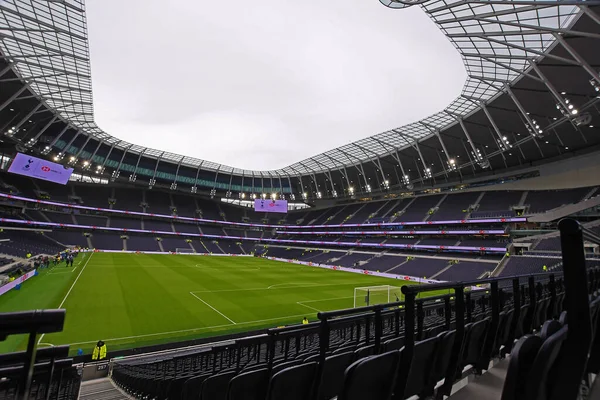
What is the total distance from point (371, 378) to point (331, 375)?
2.71 feet

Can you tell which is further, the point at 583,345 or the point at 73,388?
the point at 73,388

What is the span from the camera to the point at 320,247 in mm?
70125

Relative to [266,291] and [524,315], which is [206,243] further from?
[524,315]

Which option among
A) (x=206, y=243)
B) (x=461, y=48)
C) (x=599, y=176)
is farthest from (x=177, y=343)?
(x=206, y=243)

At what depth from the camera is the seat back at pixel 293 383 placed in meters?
2.68

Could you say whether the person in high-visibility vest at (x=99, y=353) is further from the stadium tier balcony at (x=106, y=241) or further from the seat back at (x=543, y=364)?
the stadium tier balcony at (x=106, y=241)

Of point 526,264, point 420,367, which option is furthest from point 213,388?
point 526,264

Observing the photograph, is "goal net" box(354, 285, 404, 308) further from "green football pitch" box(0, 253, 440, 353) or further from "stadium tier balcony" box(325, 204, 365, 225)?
"stadium tier balcony" box(325, 204, 365, 225)

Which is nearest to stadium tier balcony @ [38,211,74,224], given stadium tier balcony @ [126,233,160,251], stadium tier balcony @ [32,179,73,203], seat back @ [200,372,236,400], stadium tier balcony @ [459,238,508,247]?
stadium tier balcony @ [32,179,73,203]

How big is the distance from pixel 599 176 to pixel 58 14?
61181 millimetres

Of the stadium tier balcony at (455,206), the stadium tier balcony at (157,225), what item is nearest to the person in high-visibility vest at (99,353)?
the stadium tier balcony at (455,206)

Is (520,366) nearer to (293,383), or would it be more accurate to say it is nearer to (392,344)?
(293,383)

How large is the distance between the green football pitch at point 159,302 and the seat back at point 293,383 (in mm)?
13987

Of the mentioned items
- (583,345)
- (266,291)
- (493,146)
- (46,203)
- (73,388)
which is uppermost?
(493,146)
